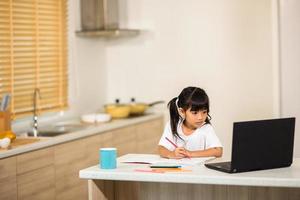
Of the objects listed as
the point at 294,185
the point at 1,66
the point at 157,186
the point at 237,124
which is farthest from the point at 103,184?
the point at 1,66

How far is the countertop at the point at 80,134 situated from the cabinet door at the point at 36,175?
1.5 inches

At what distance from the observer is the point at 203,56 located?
207 inches

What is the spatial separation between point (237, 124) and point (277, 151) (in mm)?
283

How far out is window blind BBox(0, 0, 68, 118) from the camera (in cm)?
421

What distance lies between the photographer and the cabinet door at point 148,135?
4.95m

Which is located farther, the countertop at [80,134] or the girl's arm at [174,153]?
the countertop at [80,134]

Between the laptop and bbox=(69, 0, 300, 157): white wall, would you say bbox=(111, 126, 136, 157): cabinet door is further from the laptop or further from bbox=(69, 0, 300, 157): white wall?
the laptop

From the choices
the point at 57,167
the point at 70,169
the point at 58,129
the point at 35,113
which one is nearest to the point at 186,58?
the point at 58,129

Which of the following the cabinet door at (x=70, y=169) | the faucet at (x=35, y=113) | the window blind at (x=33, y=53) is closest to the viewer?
the cabinet door at (x=70, y=169)

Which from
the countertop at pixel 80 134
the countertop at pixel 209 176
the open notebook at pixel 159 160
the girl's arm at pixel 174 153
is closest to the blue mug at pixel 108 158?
the countertop at pixel 209 176

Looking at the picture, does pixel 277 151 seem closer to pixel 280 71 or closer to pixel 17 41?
pixel 280 71

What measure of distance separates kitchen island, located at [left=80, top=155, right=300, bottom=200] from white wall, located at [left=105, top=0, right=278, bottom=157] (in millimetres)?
2284

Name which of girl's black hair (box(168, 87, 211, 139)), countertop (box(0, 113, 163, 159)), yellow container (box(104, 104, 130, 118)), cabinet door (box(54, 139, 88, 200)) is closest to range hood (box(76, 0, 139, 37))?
yellow container (box(104, 104, 130, 118))

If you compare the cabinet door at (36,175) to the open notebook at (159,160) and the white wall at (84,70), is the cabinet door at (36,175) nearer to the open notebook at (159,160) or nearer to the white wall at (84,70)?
the open notebook at (159,160)
